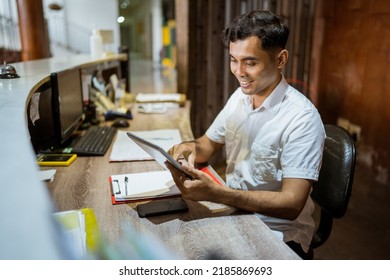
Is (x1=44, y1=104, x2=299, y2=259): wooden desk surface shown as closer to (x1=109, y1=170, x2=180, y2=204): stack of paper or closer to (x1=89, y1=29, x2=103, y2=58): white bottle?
(x1=109, y1=170, x2=180, y2=204): stack of paper

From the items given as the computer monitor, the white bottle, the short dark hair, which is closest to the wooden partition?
the white bottle

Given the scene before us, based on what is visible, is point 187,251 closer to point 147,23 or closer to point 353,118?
point 353,118

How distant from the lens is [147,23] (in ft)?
45.0

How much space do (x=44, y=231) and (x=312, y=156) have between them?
0.94 metres

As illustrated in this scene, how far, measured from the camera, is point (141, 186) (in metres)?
1.23

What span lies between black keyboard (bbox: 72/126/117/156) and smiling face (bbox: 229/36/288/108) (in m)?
0.76

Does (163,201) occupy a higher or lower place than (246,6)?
lower

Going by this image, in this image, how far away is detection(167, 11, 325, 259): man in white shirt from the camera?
108cm

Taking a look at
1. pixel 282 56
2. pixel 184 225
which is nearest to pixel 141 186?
pixel 184 225

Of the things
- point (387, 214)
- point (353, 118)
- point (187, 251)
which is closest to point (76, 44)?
point (353, 118)

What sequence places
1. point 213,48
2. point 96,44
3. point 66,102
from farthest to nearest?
point 213,48 < point 96,44 < point 66,102

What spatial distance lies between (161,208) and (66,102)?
0.96 m

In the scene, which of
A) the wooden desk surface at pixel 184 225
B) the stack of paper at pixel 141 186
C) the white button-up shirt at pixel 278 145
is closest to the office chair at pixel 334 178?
the white button-up shirt at pixel 278 145

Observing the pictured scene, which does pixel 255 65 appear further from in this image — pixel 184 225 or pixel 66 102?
pixel 66 102
